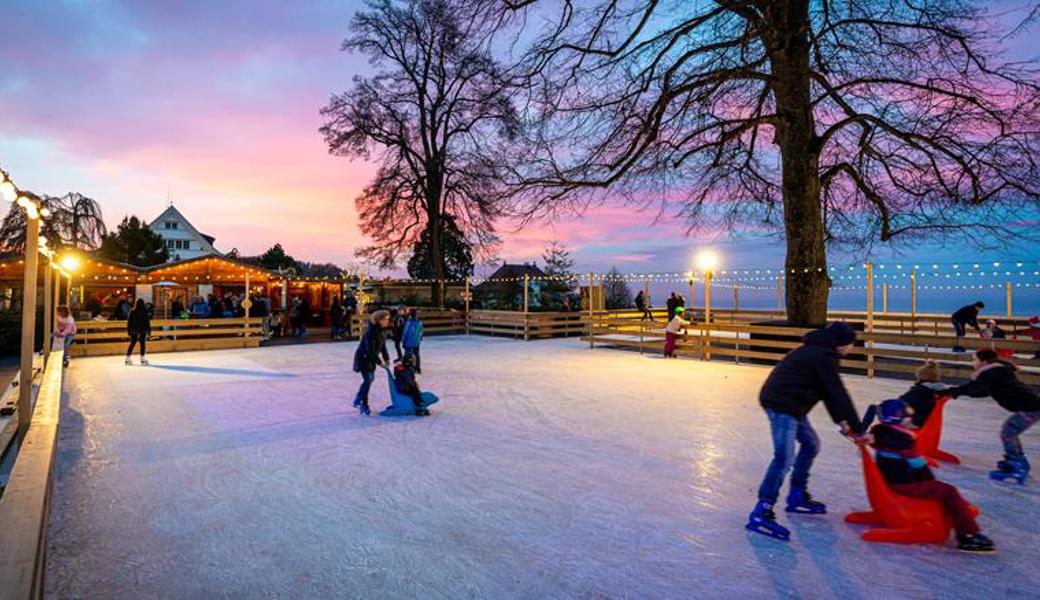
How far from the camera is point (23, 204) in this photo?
5.08 meters

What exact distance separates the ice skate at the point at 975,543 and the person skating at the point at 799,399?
0.83 metres

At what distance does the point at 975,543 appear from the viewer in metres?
3.29

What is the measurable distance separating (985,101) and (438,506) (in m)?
10.7

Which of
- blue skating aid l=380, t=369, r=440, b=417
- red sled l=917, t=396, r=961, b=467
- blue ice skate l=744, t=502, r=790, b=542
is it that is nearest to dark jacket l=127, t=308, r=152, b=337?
blue skating aid l=380, t=369, r=440, b=417

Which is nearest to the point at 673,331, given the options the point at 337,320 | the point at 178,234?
the point at 337,320

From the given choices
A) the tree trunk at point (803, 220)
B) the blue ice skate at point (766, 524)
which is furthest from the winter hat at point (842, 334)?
the tree trunk at point (803, 220)

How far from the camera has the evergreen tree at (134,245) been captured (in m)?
32.1

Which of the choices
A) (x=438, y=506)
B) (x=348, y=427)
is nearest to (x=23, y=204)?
(x=348, y=427)

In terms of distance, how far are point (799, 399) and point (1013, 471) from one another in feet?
8.58

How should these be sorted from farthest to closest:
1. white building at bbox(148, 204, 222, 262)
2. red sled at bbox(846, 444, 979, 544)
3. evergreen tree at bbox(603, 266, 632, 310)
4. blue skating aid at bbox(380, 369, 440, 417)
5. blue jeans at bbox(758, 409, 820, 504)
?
white building at bbox(148, 204, 222, 262) < evergreen tree at bbox(603, 266, 632, 310) < blue skating aid at bbox(380, 369, 440, 417) < blue jeans at bbox(758, 409, 820, 504) < red sled at bbox(846, 444, 979, 544)

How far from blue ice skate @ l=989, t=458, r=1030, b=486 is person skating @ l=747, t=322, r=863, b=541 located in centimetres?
223

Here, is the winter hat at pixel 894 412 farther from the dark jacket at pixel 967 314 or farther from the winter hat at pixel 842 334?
the dark jacket at pixel 967 314

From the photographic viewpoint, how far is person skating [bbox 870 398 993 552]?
10.9 ft

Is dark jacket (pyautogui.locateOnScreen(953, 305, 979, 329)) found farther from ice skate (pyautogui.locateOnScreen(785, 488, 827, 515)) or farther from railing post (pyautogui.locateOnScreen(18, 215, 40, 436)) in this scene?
railing post (pyautogui.locateOnScreen(18, 215, 40, 436))
